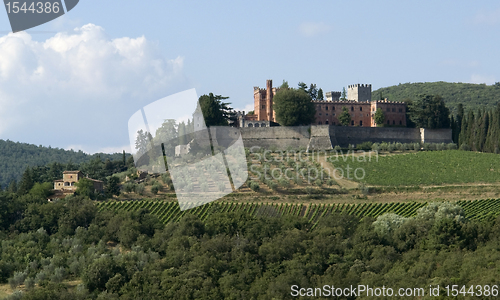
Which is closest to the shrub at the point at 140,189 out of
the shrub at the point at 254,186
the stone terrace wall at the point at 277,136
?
the shrub at the point at 254,186

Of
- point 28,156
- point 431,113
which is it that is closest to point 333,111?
point 431,113

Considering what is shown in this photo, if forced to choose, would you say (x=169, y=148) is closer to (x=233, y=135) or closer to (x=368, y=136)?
(x=233, y=135)

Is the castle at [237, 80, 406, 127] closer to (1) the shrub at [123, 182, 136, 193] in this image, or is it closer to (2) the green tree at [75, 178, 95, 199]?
(1) the shrub at [123, 182, 136, 193]

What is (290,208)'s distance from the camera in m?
39.7

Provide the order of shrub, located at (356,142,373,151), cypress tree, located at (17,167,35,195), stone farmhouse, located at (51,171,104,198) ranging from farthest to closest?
shrub, located at (356,142,373,151) → cypress tree, located at (17,167,35,195) → stone farmhouse, located at (51,171,104,198)

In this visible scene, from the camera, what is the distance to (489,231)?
31.1 meters

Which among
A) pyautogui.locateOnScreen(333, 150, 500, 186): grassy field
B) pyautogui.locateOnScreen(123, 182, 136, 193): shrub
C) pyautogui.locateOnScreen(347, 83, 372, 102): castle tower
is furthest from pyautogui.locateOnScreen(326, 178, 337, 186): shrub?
pyautogui.locateOnScreen(347, 83, 372, 102): castle tower

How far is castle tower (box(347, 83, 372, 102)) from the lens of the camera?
2499 inches

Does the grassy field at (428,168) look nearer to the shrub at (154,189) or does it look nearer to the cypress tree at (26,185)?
the shrub at (154,189)

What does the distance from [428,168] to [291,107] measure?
1274cm

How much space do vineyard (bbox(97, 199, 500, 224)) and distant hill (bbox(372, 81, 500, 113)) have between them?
6366cm

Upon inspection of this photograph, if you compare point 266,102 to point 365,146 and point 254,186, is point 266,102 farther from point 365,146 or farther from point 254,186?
point 254,186

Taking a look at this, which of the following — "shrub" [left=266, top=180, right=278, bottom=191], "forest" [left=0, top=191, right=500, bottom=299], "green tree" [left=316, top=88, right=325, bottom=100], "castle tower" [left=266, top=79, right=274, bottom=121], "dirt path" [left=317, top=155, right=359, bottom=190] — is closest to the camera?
"forest" [left=0, top=191, right=500, bottom=299]

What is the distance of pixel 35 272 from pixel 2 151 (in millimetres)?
89556
